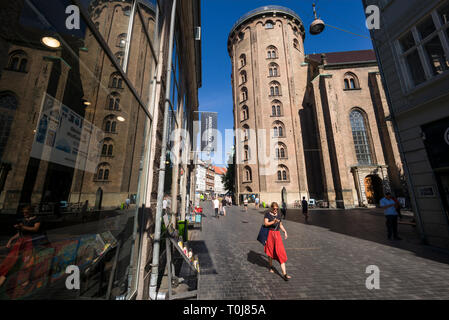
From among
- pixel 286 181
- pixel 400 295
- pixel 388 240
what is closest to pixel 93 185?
pixel 400 295

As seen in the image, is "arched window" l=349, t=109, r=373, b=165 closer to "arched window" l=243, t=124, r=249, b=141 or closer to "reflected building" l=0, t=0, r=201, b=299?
"arched window" l=243, t=124, r=249, b=141

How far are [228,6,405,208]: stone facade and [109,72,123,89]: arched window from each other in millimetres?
26030

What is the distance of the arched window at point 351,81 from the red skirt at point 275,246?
3166 centimetres

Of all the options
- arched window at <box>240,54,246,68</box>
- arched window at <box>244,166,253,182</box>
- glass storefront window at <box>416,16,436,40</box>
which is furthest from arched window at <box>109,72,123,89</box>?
arched window at <box>240,54,246,68</box>

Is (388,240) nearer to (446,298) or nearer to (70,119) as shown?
(446,298)

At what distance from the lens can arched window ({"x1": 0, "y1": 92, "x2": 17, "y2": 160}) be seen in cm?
110

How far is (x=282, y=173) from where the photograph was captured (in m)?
28.5

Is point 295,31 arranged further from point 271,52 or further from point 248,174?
point 248,174

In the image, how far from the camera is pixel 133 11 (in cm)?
277

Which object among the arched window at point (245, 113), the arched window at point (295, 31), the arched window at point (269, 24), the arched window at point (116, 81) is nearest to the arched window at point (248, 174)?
the arched window at point (245, 113)

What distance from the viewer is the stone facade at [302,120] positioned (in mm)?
23250

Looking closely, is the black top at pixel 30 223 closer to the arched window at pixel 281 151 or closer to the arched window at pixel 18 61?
the arched window at pixel 18 61

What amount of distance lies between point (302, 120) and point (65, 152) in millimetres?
33254

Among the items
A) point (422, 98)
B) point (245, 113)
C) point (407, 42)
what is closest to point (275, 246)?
point (422, 98)
